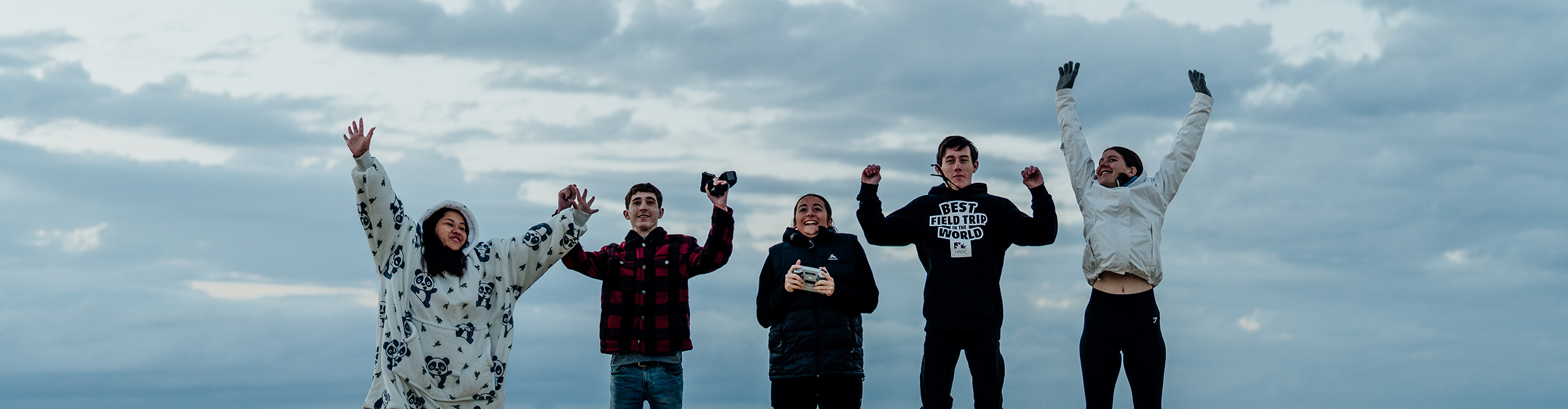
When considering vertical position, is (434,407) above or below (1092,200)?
below

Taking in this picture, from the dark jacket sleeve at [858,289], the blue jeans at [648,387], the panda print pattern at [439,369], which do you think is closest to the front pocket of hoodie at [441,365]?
the panda print pattern at [439,369]

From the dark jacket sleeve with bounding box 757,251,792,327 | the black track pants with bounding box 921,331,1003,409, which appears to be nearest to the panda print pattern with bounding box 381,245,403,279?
the dark jacket sleeve with bounding box 757,251,792,327

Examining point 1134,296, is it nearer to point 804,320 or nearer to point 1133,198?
point 1133,198

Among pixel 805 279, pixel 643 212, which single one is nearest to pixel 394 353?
pixel 643 212

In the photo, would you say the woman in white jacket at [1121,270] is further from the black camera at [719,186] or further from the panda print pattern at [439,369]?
the panda print pattern at [439,369]

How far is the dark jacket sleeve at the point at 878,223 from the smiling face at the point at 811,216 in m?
0.61

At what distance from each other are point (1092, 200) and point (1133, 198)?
0.32m

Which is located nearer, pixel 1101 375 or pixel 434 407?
pixel 434 407

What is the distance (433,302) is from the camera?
28.7ft

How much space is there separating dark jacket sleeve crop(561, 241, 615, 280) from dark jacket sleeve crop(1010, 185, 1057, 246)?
11.6 ft

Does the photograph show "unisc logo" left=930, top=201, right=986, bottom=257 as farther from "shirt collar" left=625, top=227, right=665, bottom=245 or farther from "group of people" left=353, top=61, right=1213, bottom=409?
"shirt collar" left=625, top=227, right=665, bottom=245

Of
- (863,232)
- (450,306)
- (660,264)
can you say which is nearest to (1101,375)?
(863,232)

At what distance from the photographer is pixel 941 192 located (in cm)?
984

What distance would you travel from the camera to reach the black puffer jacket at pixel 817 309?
9836 millimetres
